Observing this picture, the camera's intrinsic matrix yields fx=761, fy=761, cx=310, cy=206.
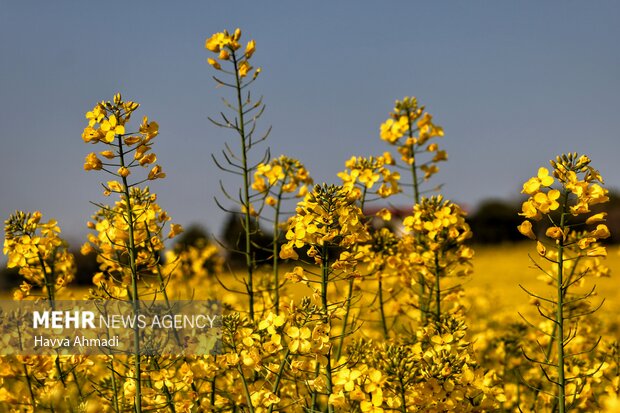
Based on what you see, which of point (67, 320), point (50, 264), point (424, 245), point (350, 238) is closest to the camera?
point (350, 238)

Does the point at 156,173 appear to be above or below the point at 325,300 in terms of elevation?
above

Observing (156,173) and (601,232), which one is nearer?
(601,232)

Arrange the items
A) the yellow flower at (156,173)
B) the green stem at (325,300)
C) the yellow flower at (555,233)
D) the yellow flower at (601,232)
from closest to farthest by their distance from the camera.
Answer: the green stem at (325,300)
the yellow flower at (555,233)
the yellow flower at (601,232)
the yellow flower at (156,173)

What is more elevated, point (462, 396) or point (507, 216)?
point (462, 396)

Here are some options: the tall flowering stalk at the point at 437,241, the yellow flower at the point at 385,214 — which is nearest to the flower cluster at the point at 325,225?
the tall flowering stalk at the point at 437,241

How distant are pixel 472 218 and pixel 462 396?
27.5 metres

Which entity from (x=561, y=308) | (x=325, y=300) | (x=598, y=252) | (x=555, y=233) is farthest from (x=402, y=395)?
(x=598, y=252)

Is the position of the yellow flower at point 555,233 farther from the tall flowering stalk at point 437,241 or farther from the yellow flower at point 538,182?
the tall flowering stalk at point 437,241

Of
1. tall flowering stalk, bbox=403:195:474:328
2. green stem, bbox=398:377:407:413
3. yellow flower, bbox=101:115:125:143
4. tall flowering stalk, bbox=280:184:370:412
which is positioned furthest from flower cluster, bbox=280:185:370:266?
tall flowering stalk, bbox=403:195:474:328

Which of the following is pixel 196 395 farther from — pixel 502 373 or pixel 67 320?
pixel 502 373

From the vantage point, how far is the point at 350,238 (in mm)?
3432

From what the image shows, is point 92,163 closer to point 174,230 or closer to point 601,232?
point 174,230

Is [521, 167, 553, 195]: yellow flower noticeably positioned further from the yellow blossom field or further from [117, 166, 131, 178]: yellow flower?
[117, 166, 131, 178]: yellow flower

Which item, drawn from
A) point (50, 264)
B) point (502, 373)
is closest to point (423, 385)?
point (50, 264)
